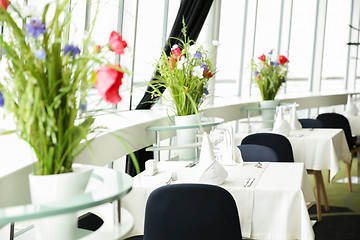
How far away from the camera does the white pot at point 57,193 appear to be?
131 centimetres

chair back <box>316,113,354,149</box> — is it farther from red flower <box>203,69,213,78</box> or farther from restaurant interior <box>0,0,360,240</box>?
red flower <box>203,69,213,78</box>

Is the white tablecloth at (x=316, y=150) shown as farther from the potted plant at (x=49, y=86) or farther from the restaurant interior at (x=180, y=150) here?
the potted plant at (x=49, y=86)

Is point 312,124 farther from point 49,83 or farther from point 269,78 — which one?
point 49,83

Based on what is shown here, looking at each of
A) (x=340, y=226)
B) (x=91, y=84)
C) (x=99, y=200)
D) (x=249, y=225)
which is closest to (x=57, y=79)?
(x=91, y=84)

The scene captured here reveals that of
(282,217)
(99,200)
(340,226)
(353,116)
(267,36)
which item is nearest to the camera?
(99,200)

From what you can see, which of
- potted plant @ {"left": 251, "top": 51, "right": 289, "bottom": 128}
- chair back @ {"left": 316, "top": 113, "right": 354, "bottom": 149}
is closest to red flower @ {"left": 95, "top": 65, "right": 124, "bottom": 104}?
potted plant @ {"left": 251, "top": 51, "right": 289, "bottom": 128}

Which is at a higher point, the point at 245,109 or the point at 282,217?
the point at 245,109

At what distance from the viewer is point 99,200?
4.01ft

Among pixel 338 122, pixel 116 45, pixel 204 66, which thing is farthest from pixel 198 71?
pixel 338 122

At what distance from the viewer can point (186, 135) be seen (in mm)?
3613

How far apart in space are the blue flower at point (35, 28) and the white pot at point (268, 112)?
459 centimetres

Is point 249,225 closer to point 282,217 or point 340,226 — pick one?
point 282,217

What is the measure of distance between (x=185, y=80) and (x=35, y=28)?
92.5 inches

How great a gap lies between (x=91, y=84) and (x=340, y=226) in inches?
136
